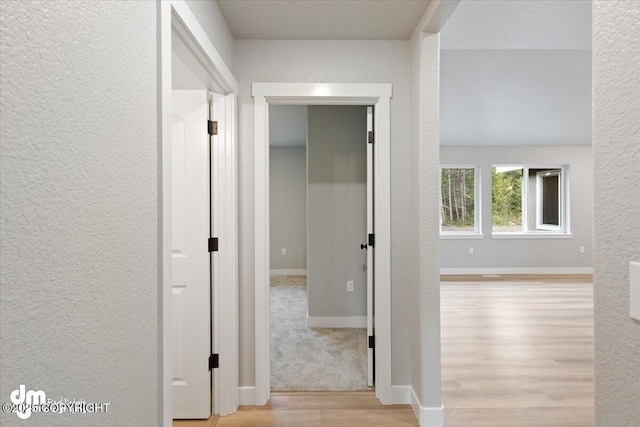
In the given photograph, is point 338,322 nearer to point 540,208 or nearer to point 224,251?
point 224,251

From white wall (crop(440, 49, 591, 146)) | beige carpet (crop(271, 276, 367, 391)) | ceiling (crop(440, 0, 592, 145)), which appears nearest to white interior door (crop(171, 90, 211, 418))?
beige carpet (crop(271, 276, 367, 391))

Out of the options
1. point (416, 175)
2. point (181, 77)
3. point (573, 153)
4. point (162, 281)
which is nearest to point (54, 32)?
point (162, 281)

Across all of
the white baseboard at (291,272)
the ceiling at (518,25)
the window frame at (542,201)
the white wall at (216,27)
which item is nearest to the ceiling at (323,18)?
the white wall at (216,27)

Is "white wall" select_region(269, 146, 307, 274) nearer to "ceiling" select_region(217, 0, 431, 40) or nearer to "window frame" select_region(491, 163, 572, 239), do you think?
"window frame" select_region(491, 163, 572, 239)

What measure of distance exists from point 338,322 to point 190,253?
7.15 feet

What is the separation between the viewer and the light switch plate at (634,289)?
70cm

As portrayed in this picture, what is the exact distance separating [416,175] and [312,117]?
1.90 m

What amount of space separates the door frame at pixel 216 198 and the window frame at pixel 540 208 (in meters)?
5.97

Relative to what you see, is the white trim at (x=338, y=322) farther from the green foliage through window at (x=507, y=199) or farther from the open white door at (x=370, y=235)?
the green foliage through window at (x=507, y=199)

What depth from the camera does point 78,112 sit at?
0.84 metres

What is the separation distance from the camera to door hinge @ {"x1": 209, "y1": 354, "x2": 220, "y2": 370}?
227cm

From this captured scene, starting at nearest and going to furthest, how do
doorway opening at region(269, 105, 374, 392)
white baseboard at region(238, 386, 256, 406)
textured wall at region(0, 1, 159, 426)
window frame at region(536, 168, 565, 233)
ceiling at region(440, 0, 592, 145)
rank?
textured wall at region(0, 1, 159, 426)
white baseboard at region(238, 386, 256, 406)
ceiling at region(440, 0, 592, 145)
doorway opening at region(269, 105, 374, 392)
window frame at region(536, 168, 565, 233)

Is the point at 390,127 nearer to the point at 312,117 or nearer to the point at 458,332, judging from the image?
the point at 312,117

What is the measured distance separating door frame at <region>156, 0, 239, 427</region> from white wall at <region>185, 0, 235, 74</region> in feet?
0.23
